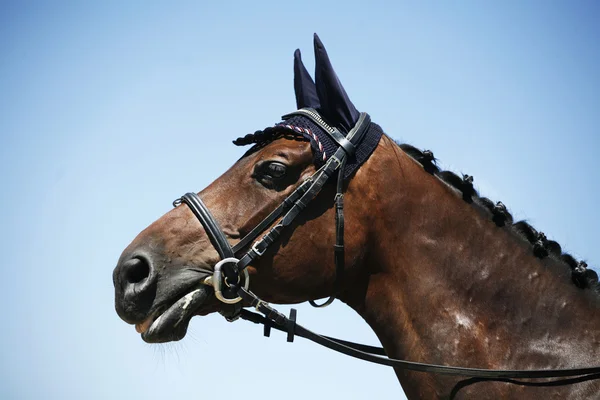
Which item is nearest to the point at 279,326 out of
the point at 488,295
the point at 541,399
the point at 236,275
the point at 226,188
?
the point at 236,275

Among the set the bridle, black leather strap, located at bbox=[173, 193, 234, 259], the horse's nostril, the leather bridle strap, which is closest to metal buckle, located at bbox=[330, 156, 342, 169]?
the bridle

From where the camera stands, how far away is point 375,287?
15.4ft

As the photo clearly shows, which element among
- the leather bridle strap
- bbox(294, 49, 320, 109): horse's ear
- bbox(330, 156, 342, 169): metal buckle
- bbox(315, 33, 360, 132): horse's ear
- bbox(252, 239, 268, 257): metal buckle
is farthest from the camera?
bbox(294, 49, 320, 109): horse's ear

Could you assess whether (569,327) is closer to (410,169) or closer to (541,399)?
(541,399)

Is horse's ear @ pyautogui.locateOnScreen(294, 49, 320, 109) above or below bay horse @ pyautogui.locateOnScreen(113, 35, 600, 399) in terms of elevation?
above

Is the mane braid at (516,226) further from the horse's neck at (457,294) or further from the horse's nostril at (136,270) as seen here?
the horse's nostril at (136,270)

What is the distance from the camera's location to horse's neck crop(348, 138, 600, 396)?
14.0 feet

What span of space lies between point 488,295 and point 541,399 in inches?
29.3

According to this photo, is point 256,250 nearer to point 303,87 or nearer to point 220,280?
point 220,280

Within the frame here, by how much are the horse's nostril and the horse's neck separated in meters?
1.55

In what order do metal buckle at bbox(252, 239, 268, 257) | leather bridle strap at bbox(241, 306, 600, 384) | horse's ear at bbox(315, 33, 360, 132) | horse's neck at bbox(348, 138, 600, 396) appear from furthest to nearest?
1. horse's ear at bbox(315, 33, 360, 132)
2. metal buckle at bbox(252, 239, 268, 257)
3. horse's neck at bbox(348, 138, 600, 396)
4. leather bridle strap at bbox(241, 306, 600, 384)

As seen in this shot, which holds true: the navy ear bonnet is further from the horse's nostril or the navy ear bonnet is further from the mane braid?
the horse's nostril

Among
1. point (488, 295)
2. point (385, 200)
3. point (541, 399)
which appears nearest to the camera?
point (541, 399)

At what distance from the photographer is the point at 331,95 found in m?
4.95
